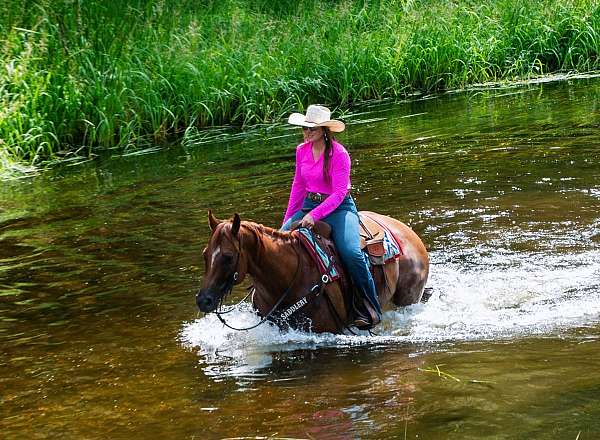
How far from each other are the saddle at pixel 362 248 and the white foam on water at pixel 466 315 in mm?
275

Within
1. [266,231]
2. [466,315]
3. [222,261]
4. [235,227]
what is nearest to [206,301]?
[222,261]

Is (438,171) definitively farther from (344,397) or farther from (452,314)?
(344,397)

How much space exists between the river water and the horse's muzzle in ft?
1.52

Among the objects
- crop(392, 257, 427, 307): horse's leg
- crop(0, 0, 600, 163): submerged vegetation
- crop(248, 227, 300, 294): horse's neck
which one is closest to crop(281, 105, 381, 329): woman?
crop(248, 227, 300, 294): horse's neck

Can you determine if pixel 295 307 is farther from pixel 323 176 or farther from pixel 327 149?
pixel 327 149

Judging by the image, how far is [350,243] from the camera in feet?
24.2

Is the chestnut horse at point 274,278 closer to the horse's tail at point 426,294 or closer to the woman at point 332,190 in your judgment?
the woman at point 332,190

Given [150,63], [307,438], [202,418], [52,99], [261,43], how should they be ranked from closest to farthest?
[307,438] < [202,418] < [52,99] < [150,63] < [261,43]

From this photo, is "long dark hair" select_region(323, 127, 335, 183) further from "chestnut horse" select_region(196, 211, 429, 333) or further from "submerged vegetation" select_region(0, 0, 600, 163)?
"submerged vegetation" select_region(0, 0, 600, 163)

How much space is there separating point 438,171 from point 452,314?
5127 millimetres

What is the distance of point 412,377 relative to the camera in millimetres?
6086

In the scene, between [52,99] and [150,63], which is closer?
[52,99]

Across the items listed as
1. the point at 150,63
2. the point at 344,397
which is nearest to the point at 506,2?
the point at 150,63

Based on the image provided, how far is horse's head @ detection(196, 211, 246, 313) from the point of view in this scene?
21.6 ft
